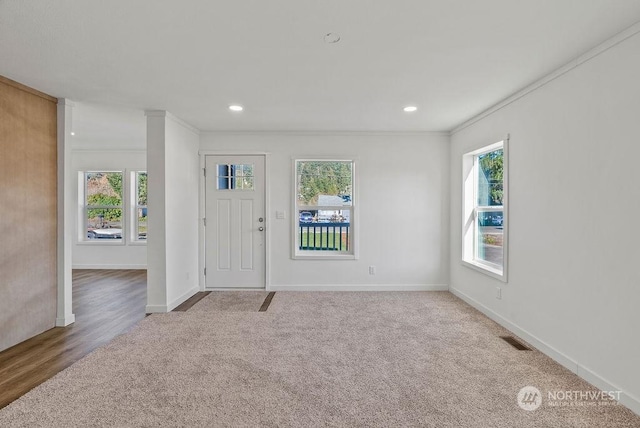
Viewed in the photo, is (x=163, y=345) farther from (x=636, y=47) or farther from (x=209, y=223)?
(x=636, y=47)

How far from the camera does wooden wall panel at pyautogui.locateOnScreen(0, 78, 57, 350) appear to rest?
2941mm

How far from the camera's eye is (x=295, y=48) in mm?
2326

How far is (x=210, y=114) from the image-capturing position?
4.02 metres

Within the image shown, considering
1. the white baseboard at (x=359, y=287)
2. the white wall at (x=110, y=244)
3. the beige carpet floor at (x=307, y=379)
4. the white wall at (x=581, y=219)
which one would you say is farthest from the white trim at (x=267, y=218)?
the white wall at (x=110, y=244)

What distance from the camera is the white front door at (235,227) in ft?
16.2

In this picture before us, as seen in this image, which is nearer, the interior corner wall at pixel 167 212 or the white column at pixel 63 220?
the white column at pixel 63 220

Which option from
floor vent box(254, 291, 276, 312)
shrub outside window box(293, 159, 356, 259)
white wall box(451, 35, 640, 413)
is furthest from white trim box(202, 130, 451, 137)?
floor vent box(254, 291, 276, 312)

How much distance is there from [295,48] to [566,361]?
3.15m

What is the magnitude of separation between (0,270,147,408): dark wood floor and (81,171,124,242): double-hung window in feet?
5.02

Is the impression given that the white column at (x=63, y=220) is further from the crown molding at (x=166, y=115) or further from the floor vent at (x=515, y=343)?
the floor vent at (x=515, y=343)

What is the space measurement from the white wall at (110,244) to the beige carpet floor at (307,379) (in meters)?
3.55

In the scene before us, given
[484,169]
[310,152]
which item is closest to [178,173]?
[310,152]

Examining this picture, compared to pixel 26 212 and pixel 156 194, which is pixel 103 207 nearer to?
pixel 156 194

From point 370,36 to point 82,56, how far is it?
7.04ft
